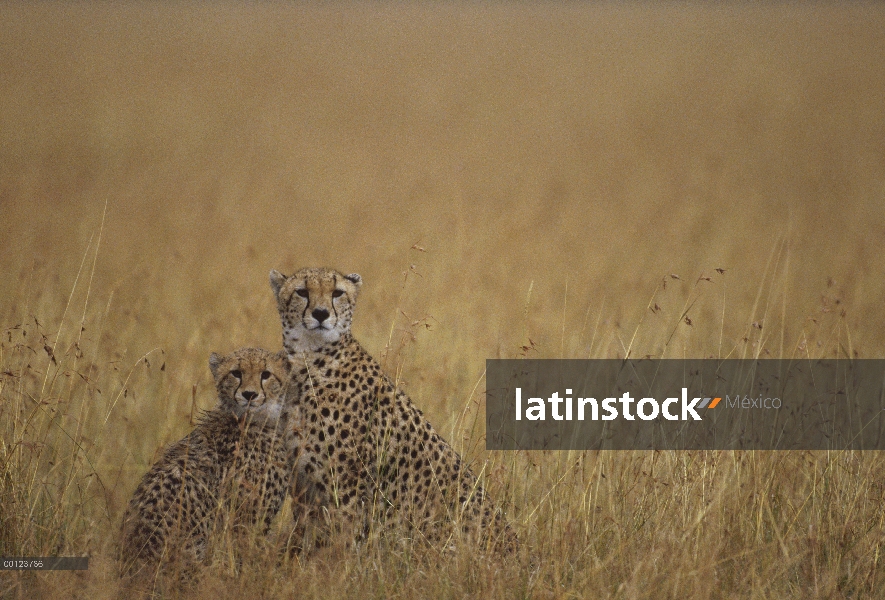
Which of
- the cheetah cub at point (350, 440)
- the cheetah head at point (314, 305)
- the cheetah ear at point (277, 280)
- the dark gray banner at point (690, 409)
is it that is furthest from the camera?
the dark gray banner at point (690, 409)

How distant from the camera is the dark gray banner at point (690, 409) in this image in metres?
3.93

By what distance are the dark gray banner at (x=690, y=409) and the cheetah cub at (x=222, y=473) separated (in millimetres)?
885

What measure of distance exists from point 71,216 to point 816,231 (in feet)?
22.2

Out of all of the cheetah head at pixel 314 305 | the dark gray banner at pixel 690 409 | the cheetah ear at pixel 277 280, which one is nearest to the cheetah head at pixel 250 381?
the cheetah head at pixel 314 305

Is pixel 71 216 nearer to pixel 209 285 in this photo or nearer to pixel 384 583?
pixel 209 285

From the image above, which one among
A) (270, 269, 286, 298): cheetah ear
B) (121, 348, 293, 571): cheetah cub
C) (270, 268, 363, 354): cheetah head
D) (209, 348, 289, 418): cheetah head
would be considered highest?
(270, 269, 286, 298): cheetah ear

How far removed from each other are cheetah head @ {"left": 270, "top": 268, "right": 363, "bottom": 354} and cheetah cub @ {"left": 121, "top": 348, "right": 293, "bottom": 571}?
0.44ft

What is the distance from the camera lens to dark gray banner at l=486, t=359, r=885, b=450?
3932mm

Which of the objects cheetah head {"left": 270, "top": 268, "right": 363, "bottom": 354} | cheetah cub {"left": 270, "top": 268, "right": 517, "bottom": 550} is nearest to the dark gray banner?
cheetah cub {"left": 270, "top": 268, "right": 517, "bottom": 550}

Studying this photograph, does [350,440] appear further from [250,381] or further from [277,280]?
[277,280]

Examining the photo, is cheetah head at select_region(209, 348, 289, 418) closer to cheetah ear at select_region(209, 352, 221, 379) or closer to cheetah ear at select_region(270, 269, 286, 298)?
cheetah ear at select_region(209, 352, 221, 379)

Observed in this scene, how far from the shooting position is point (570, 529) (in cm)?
312

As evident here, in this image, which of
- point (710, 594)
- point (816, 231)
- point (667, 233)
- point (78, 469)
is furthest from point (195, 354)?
point (816, 231)

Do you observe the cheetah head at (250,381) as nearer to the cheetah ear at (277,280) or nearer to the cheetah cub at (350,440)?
the cheetah cub at (350,440)
